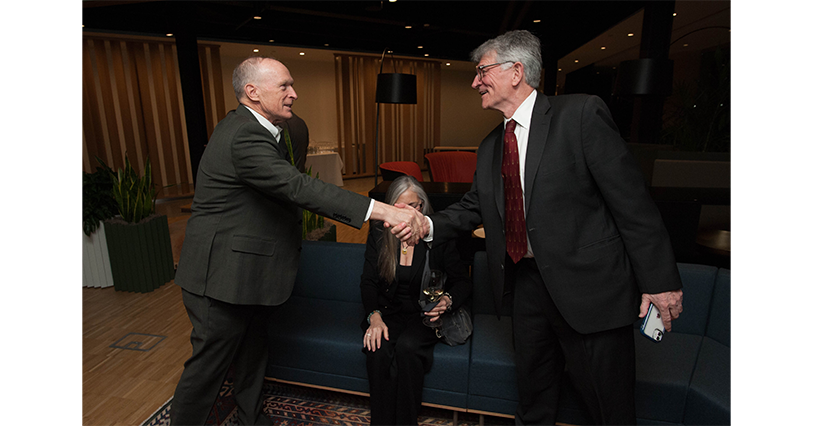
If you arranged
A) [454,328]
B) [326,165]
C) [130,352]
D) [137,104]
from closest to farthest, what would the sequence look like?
[454,328] < [130,352] < [137,104] < [326,165]

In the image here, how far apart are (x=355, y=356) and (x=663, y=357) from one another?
56.5 inches

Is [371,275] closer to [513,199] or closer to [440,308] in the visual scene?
[440,308]

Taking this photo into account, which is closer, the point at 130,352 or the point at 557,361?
the point at 557,361

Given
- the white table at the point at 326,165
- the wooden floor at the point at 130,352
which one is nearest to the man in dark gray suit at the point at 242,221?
the wooden floor at the point at 130,352

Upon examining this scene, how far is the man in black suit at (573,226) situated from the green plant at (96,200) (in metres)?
3.62

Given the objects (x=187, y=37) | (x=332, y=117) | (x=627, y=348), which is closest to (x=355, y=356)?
(x=627, y=348)

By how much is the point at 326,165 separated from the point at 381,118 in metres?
2.50

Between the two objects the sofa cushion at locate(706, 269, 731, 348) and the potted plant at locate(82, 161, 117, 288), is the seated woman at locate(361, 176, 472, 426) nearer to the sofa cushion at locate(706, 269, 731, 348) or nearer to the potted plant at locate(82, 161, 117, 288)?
the sofa cushion at locate(706, 269, 731, 348)

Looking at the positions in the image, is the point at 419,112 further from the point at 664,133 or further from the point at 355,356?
the point at 355,356

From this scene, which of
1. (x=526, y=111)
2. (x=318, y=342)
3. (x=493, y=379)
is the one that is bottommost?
(x=493, y=379)

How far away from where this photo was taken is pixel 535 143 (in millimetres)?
1486

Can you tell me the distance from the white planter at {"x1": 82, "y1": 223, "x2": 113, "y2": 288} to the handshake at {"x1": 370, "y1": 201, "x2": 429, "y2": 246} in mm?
3324

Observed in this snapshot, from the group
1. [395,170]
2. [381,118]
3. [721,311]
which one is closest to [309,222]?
[395,170]

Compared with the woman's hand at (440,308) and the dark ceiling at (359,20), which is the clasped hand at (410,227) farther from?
the dark ceiling at (359,20)
